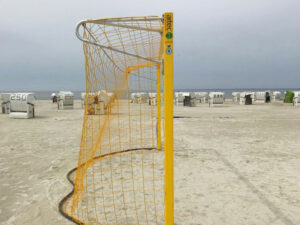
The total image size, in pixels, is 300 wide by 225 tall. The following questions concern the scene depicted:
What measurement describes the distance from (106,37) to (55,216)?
2.71 meters

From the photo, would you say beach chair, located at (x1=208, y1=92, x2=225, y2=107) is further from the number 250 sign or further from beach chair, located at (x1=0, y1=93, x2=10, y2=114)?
beach chair, located at (x1=0, y1=93, x2=10, y2=114)

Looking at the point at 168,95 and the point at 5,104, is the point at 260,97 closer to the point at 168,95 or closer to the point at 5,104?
the point at 5,104

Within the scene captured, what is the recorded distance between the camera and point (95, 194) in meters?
4.06

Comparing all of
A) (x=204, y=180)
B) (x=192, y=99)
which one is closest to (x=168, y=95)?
(x=204, y=180)

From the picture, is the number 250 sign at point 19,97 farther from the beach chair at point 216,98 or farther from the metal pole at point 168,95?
the beach chair at point 216,98

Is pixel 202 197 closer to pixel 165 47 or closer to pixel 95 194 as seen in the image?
pixel 95 194

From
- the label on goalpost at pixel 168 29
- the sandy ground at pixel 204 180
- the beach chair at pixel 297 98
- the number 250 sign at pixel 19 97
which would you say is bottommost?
the sandy ground at pixel 204 180

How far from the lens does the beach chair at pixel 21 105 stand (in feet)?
47.6

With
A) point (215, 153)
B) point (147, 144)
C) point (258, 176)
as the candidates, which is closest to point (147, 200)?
point (258, 176)

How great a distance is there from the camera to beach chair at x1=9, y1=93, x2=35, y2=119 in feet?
47.6

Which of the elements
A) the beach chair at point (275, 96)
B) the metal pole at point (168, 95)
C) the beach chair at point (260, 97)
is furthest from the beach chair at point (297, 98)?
the metal pole at point (168, 95)

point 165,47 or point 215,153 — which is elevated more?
point 165,47

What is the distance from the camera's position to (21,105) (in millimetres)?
14945

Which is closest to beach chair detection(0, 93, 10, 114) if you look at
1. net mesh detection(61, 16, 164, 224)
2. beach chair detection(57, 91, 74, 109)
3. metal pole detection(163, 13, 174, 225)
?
beach chair detection(57, 91, 74, 109)
